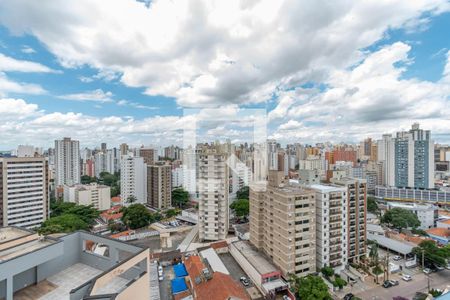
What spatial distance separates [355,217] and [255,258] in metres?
3.63

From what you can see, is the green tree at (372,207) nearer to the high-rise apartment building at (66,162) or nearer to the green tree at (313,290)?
the green tree at (313,290)

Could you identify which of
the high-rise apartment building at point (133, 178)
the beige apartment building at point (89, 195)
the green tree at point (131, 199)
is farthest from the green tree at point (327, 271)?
the beige apartment building at point (89, 195)

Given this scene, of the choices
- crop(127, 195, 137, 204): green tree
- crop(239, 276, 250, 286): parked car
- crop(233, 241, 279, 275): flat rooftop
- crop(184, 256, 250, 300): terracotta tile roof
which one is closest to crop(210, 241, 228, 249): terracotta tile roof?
crop(233, 241, 279, 275): flat rooftop

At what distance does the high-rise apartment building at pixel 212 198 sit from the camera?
1002 cm

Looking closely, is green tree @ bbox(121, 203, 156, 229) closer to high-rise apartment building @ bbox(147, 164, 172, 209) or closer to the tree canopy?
the tree canopy

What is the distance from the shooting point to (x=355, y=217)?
8.30m

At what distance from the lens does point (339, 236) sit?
785 cm

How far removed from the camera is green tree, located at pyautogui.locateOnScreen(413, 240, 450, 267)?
797 centimetres

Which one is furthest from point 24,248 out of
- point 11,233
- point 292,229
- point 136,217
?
point 136,217

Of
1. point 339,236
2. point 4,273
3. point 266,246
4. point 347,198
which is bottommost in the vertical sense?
point 266,246

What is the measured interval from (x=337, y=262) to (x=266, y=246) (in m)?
2.23

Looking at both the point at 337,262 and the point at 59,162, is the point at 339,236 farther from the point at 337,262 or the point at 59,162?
→ the point at 59,162

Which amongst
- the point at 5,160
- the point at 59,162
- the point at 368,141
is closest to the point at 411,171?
the point at 368,141

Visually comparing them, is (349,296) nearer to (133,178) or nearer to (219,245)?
(219,245)
